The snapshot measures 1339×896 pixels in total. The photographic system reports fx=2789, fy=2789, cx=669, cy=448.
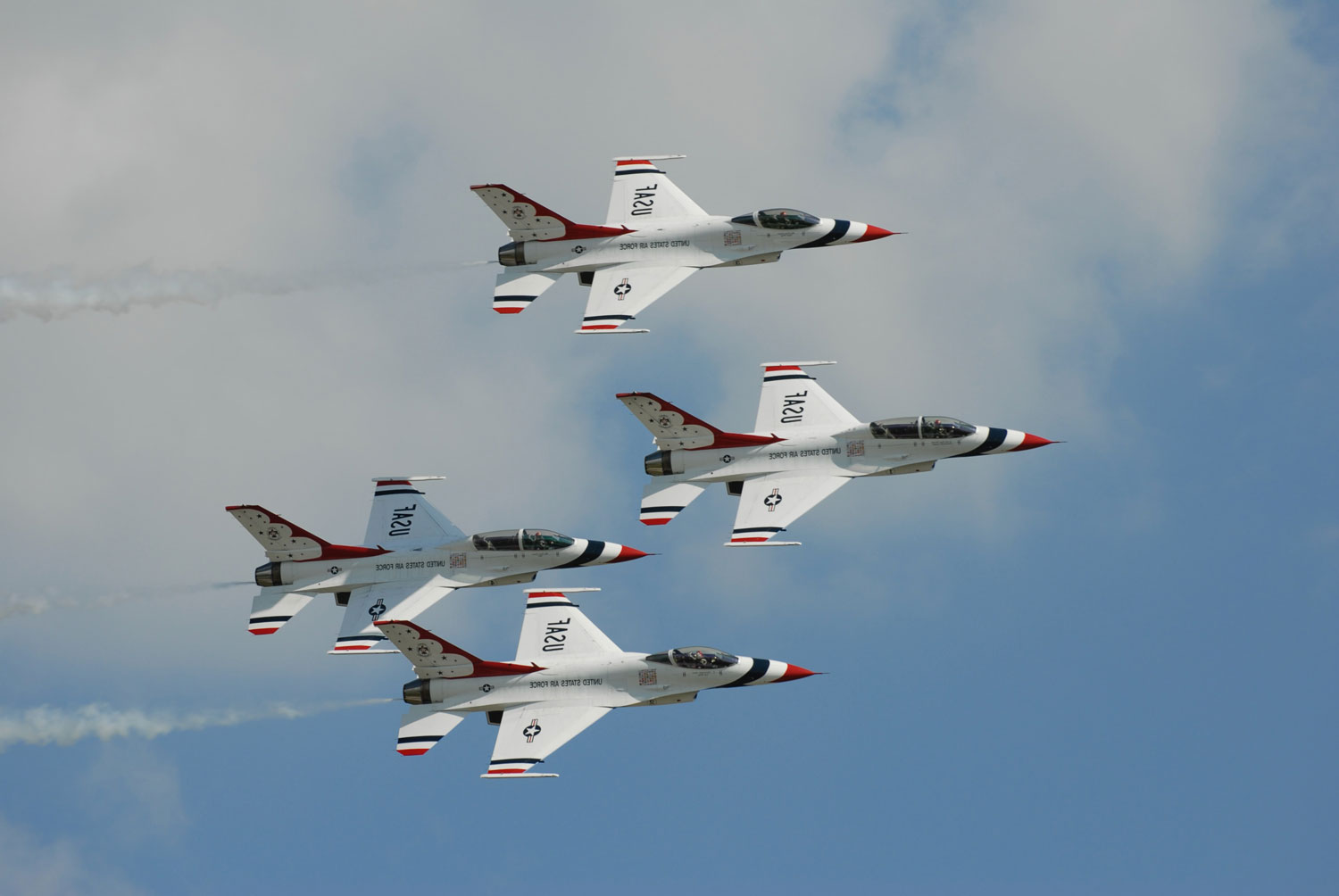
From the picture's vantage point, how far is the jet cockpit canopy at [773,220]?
97.1 meters

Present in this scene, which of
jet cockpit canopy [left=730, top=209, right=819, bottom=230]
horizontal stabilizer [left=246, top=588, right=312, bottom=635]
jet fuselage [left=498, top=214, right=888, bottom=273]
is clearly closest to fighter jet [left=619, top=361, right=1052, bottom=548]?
jet fuselage [left=498, top=214, right=888, bottom=273]

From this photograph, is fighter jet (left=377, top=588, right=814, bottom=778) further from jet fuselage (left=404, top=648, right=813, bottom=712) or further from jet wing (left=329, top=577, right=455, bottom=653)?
jet wing (left=329, top=577, right=455, bottom=653)

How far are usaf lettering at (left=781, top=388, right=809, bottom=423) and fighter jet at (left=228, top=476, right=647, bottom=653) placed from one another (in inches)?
280

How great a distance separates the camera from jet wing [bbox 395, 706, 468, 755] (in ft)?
293

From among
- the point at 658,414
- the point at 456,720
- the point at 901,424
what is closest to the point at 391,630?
the point at 456,720

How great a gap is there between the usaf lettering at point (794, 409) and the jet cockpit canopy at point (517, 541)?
922 cm

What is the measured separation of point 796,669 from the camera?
9031 cm

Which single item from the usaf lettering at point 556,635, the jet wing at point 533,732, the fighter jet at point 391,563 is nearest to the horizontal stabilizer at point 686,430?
the fighter jet at point 391,563

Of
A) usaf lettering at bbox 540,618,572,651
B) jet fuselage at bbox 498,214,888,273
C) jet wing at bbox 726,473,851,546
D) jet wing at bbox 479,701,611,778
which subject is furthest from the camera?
jet fuselage at bbox 498,214,888,273

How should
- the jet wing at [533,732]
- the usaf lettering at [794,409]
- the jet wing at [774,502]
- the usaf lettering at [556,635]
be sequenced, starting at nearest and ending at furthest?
the jet wing at [533,732] < the usaf lettering at [556,635] < the jet wing at [774,502] < the usaf lettering at [794,409]

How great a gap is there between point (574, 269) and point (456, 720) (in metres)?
17.2

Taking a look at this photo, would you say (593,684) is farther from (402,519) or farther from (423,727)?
(402,519)

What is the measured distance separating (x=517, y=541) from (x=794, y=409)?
429 inches

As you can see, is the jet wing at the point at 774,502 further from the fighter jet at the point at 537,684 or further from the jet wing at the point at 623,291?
the jet wing at the point at 623,291
